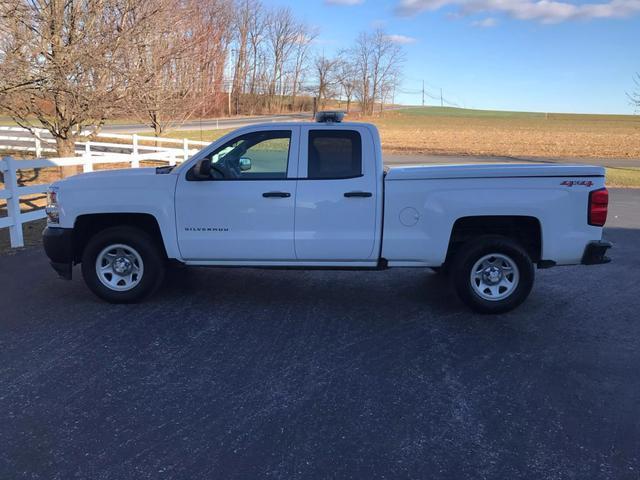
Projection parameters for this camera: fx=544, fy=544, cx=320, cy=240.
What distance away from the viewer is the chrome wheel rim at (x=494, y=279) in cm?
551

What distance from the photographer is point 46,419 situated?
343 centimetres

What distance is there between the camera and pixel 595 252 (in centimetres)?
534

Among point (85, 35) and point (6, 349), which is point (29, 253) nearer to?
point (6, 349)

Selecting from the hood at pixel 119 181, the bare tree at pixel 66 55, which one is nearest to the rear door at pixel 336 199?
the hood at pixel 119 181

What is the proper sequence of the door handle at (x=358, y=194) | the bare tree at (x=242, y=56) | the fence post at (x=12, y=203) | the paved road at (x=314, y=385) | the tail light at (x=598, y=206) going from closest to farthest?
the paved road at (x=314, y=385)
the tail light at (x=598, y=206)
the door handle at (x=358, y=194)
the fence post at (x=12, y=203)
the bare tree at (x=242, y=56)

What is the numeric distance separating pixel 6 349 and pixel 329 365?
2.67 meters

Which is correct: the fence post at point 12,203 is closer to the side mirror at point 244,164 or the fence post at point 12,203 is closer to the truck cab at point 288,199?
the truck cab at point 288,199

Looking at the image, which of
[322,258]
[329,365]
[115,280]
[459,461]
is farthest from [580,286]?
[115,280]

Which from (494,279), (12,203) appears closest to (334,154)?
(494,279)

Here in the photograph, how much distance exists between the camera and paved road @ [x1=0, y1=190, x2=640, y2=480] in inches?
121

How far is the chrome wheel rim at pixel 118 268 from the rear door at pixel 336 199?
5.75 ft

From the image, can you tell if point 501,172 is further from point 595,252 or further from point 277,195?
point 277,195

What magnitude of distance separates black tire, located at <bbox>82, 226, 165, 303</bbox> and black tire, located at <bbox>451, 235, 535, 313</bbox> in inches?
121

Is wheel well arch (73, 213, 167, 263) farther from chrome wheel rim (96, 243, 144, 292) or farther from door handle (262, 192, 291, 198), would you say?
door handle (262, 192, 291, 198)
